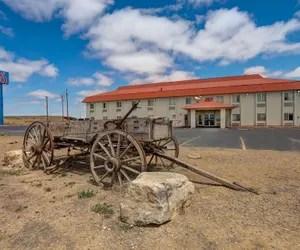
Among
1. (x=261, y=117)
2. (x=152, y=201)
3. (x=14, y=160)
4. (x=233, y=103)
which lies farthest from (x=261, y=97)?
(x=152, y=201)

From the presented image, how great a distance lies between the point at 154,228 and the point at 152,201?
38cm

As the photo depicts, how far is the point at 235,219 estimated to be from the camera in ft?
10.6

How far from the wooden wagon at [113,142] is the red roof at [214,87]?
97.5 feet

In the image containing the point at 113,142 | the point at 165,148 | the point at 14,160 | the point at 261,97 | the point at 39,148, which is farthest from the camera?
→ the point at 261,97

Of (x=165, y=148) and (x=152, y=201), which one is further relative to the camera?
(x=165, y=148)

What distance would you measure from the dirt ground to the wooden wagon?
47 cm

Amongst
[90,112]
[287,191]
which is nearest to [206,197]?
[287,191]

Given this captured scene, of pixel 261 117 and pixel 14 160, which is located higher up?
pixel 261 117

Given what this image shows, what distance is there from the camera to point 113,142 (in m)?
4.98

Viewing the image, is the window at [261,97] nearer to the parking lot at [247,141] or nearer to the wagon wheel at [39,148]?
the parking lot at [247,141]

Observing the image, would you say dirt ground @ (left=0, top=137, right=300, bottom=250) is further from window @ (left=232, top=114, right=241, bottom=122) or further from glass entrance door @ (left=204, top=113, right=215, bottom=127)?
window @ (left=232, top=114, right=241, bottom=122)

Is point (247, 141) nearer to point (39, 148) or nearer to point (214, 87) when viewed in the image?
point (39, 148)

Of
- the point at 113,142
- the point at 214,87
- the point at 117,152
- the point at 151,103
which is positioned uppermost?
the point at 214,87

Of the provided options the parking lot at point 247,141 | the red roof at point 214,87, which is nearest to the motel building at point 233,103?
the red roof at point 214,87
